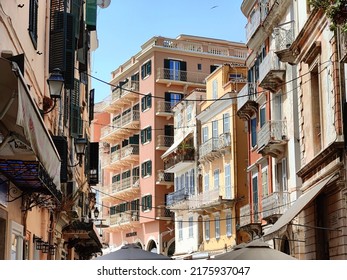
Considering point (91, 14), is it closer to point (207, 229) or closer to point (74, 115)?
point (74, 115)

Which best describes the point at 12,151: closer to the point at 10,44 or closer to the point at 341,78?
the point at 10,44

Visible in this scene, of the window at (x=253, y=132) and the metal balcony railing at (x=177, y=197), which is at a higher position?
the window at (x=253, y=132)

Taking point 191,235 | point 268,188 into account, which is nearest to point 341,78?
point 268,188

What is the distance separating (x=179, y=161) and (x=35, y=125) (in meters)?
41.4

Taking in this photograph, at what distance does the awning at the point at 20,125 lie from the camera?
6.68 metres

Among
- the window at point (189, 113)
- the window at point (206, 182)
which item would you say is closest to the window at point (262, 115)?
the window at point (206, 182)

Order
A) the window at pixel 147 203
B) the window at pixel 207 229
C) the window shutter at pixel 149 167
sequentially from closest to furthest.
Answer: the window at pixel 207 229 → the window at pixel 147 203 → the window shutter at pixel 149 167

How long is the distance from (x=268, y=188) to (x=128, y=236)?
1338 inches

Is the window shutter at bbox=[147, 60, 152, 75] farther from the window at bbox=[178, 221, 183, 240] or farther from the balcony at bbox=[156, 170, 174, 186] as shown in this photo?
the window at bbox=[178, 221, 183, 240]

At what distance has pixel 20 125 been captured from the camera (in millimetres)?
6496

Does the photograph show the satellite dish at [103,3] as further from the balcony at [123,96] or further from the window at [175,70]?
the balcony at [123,96]
